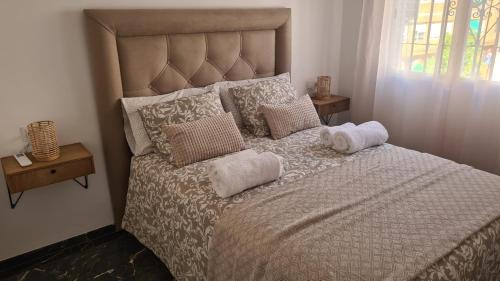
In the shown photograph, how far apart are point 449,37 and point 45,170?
2787mm

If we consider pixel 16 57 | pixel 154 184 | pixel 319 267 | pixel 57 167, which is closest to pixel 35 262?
pixel 57 167

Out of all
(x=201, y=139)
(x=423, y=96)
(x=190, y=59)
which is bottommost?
(x=201, y=139)

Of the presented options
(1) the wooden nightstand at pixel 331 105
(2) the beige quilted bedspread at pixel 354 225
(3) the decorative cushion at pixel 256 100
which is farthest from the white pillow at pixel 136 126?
(1) the wooden nightstand at pixel 331 105

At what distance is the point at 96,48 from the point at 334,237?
5.58 feet

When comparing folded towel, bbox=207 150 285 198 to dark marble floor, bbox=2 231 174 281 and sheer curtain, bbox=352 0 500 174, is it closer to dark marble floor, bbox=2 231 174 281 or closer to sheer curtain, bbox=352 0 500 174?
dark marble floor, bbox=2 231 174 281

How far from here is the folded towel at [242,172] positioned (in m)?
1.73

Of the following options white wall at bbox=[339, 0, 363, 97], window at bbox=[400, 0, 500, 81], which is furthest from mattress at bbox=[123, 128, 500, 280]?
white wall at bbox=[339, 0, 363, 97]

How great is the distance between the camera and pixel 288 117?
2.59 m

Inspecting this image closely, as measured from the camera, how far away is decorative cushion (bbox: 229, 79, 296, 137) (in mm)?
2617

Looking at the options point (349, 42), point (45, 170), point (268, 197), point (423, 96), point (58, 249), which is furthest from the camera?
point (349, 42)

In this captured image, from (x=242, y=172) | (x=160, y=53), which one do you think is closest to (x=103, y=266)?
(x=242, y=172)

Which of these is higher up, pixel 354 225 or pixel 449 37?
pixel 449 37

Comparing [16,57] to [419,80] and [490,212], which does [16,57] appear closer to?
[490,212]

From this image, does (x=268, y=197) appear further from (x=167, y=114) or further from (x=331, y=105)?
(x=331, y=105)
